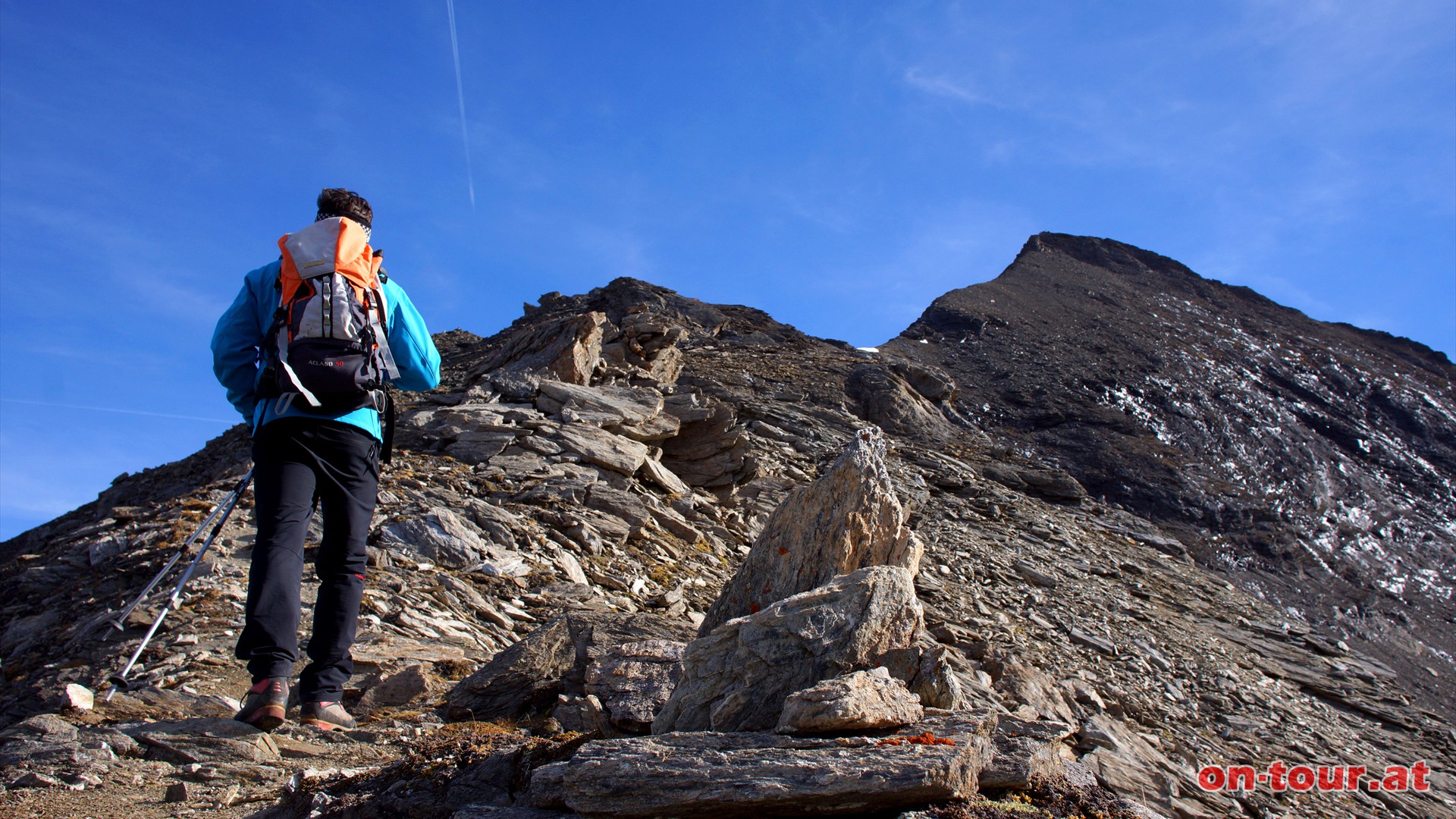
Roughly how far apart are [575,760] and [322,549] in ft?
5.58

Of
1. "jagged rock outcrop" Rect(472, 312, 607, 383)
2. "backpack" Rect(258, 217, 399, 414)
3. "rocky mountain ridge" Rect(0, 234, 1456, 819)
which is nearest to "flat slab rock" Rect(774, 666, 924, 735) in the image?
"rocky mountain ridge" Rect(0, 234, 1456, 819)

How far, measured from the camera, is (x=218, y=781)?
141 inches

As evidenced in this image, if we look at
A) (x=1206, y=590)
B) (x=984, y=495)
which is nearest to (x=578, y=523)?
(x=984, y=495)

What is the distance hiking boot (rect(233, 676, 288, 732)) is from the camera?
3.32 metres

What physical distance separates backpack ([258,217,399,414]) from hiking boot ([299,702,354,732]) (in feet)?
4.05

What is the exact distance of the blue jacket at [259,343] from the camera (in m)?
3.72

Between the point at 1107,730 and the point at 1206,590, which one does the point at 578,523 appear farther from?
the point at 1206,590

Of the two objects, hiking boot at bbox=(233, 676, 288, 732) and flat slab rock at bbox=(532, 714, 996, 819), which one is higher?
hiking boot at bbox=(233, 676, 288, 732)

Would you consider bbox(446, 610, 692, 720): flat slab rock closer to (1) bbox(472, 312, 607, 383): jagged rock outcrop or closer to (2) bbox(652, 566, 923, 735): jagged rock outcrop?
(2) bbox(652, 566, 923, 735): jagged rock outcrop

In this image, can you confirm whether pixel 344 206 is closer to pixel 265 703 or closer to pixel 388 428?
pixel 388 428

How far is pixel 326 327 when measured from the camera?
11.6 ft

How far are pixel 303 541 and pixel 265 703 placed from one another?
636mm

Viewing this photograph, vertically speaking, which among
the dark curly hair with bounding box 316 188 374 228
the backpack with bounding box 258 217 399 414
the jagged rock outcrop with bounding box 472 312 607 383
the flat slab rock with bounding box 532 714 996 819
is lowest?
the flat slab rock with bounding box 532 714 996 819

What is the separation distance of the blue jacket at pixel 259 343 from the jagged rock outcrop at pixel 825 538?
245 cm
